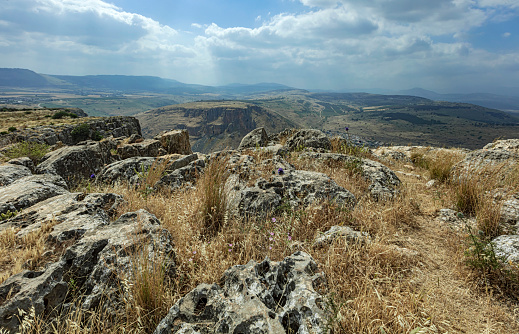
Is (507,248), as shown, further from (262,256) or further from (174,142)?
(174,142)

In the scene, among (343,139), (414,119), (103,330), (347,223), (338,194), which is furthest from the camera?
(414,119)

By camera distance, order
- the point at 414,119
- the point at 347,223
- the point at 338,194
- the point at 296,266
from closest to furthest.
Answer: the point at 296,266 → the point at 347,223 → the point at 338,194 → the point at 414,119

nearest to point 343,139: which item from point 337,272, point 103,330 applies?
point 337,272

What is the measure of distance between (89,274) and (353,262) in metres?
3.37

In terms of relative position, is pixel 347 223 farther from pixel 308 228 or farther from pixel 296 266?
pixel 296 266

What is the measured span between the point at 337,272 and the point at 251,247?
1.23 metres

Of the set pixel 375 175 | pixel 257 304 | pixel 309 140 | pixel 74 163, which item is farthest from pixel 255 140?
pixel 257 304

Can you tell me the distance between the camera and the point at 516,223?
12.3ft

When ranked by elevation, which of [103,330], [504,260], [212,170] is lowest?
[103,330]

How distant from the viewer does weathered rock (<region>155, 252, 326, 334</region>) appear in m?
1.99

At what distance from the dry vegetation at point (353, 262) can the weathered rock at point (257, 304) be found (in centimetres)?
25

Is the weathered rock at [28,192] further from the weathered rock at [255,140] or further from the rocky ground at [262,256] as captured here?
the weathered rock at [255,140]

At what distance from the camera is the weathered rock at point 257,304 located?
78.3 inches

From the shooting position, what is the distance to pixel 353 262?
3.06m
